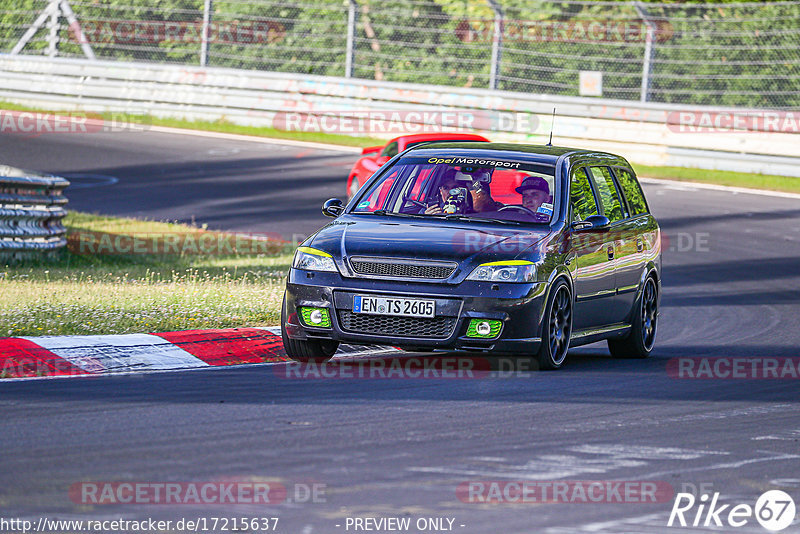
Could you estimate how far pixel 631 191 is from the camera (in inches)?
473

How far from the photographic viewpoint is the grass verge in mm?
10688

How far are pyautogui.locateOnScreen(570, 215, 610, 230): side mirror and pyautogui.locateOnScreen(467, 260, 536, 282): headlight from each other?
3.10 feet

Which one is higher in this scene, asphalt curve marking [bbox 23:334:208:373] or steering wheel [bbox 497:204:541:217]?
steering wheel [bbox 497:204:541:217]

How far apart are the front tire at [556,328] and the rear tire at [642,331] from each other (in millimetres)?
1434

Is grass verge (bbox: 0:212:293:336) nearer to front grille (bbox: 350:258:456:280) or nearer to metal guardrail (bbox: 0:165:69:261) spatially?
metal guardrail (bbox: 0:165:69:261)

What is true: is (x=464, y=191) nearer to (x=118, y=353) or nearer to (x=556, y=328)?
(x=556, y=328)

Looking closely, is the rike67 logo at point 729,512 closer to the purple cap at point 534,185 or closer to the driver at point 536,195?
the driver at point 536,195

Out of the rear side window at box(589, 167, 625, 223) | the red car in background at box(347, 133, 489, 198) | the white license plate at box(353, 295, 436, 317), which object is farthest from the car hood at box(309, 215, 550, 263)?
the red car in background at box(347, 133, 489, 198)

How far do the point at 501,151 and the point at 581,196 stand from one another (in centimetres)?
71

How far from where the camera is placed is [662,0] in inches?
1582

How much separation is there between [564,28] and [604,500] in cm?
2375

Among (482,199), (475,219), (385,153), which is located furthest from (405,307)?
(385,153)

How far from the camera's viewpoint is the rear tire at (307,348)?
989 centimetres

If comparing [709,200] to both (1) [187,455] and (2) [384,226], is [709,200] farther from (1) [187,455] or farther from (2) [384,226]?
(1) [187,455]
